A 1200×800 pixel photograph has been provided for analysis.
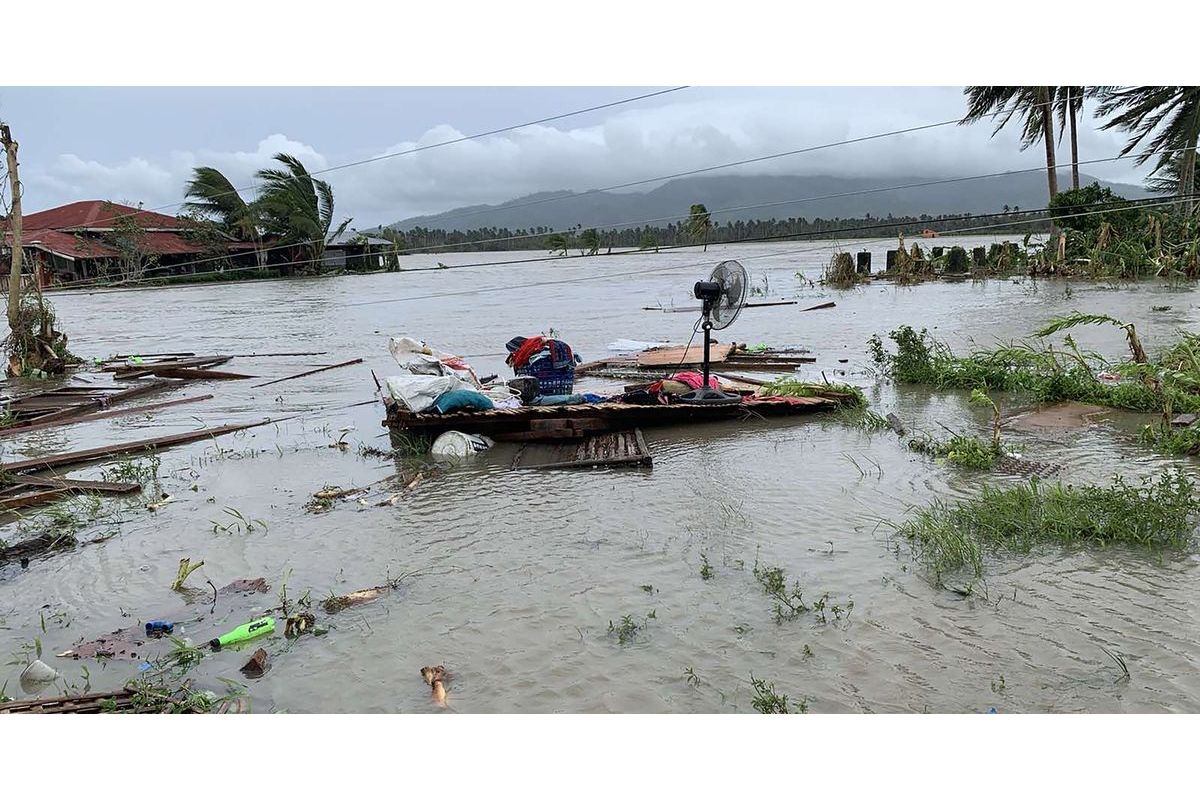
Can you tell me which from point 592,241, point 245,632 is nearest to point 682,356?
point 245,632

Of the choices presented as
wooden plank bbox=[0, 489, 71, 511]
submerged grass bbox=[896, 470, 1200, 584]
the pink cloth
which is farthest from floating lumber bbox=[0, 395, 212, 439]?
submerged grass bbox=[896, 470, 1200, 584]

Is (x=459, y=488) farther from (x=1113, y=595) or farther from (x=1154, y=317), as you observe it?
(x=1154, y=317)

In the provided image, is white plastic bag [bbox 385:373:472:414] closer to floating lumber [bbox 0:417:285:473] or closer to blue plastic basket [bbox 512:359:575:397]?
blue plastic basket [bbox 512:359:575:397]

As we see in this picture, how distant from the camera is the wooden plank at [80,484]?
276 inches

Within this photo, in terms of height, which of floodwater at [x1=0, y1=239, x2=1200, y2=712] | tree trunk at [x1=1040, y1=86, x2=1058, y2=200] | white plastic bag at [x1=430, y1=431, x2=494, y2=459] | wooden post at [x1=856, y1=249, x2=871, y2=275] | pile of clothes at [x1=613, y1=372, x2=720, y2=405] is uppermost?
tree trunk at [x1=1040, y1=86, x2=1058, y2=200]

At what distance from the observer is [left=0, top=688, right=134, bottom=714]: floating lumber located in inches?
135

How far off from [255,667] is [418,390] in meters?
4.46

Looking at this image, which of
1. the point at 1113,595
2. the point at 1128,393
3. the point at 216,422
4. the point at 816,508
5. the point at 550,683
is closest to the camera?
the point at 550,683

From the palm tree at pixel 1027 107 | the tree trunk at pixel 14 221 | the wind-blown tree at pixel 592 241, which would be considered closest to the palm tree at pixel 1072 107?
the palm tree at pixel 1027 107

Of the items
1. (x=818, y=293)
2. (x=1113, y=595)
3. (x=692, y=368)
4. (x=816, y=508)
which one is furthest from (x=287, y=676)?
(x=818, y=293)

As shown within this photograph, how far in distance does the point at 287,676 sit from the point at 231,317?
2458cm

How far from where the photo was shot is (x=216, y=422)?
10.2 metres

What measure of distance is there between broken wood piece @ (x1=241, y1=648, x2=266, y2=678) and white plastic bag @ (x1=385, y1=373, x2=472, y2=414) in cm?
420

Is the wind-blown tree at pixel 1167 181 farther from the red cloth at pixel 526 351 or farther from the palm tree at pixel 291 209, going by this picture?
the palm tree at pixel 291 209
